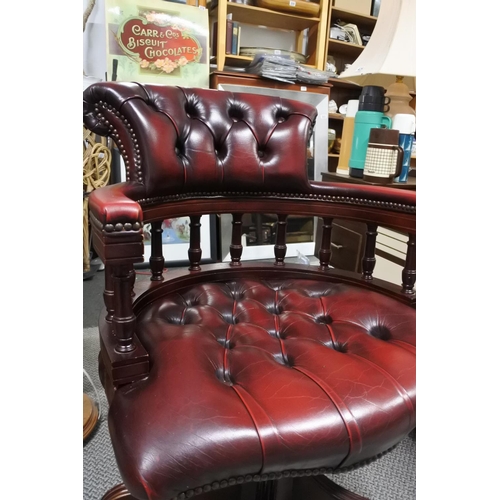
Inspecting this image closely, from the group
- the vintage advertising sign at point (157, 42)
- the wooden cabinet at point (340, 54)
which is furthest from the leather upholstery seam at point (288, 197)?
the wooden cabinet at point (340, 54)

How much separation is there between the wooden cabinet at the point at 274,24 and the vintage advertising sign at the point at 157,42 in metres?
0.11

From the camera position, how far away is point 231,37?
2.33 meters

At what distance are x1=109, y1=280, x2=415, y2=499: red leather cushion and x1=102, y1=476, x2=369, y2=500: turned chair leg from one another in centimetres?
33

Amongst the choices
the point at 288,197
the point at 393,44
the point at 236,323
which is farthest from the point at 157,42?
the point at 236,323

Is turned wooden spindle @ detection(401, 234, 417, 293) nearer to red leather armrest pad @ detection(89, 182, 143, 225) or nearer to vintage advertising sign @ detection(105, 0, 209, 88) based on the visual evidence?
red leather armrest pad @ detection(89, 182, 143, 225)

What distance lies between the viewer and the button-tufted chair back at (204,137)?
80 cm

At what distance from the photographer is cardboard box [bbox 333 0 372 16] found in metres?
2.59

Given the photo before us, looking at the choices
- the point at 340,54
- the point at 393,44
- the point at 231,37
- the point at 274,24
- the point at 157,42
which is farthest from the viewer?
the point at 340,54

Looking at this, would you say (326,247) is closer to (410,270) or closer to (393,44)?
(410,270)

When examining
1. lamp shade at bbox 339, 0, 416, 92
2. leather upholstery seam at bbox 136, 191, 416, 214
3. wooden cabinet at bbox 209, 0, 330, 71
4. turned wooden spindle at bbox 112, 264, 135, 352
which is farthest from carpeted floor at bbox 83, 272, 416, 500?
wooden cabinet at bbox 209, 0, 330, 71

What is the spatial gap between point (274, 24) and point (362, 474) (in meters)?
2.67
